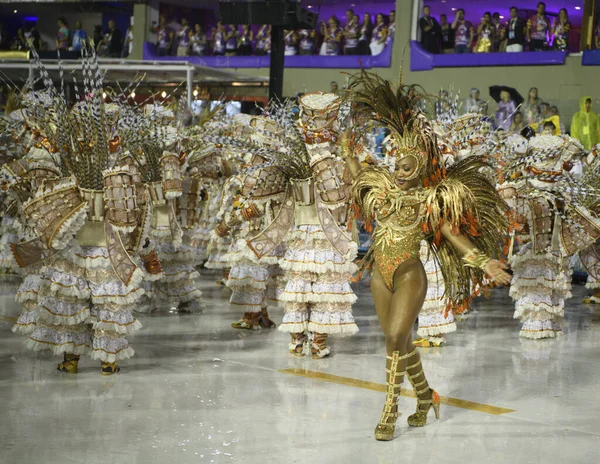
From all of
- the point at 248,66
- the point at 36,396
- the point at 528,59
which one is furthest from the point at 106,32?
the point at 36,396

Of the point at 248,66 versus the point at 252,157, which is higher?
the point at 248,66

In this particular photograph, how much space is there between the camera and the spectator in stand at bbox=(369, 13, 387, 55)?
1928 cm

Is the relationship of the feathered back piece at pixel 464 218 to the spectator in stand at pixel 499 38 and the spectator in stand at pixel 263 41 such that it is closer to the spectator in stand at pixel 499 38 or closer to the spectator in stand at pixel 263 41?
the spectator in stand at pixel 499 38

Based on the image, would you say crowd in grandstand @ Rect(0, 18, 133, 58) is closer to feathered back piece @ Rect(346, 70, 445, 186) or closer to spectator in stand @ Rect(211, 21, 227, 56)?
spectator in stand @ Rect(211, 21, 227, 56)

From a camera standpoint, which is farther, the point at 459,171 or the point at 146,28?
the point at 146,28

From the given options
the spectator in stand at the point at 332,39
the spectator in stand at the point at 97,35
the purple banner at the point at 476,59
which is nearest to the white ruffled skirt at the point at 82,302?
the purple banner at the point at 476,59

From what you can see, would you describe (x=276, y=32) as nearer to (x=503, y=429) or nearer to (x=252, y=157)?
(x=252, y=157)

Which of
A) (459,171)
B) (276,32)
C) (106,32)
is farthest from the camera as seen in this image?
(106,32)

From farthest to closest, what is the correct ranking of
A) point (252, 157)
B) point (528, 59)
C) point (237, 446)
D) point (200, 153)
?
point (528, 59) < point (200, 153) < point (252, 157) < point (237, 446)

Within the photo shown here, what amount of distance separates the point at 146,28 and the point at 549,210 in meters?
15.4

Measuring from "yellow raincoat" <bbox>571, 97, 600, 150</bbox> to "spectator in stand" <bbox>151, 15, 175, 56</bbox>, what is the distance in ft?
32.7

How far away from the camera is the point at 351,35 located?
1975cm

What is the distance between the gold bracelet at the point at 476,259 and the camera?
15.6 feet

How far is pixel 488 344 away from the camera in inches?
325
